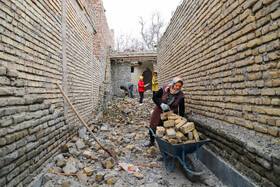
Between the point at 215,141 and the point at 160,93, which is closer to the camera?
the point at 215,141

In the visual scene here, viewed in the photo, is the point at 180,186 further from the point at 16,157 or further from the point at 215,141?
the point at 16,157

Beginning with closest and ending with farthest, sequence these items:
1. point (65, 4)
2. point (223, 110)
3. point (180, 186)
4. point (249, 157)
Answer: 1. point (249, 157)
2. point (180, 186)
3. point (223, 110)
4. point (65, 4)

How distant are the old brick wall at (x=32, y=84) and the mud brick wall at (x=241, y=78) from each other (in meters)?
2.90

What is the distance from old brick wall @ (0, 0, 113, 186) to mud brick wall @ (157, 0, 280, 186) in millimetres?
2901

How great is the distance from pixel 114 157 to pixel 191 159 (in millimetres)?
1553

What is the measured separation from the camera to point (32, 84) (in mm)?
2436

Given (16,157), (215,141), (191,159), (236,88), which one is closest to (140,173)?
(191,159)

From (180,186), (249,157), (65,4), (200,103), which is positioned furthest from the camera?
(65,4)

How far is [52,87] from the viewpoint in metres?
3.10

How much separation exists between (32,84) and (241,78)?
3.20 metres

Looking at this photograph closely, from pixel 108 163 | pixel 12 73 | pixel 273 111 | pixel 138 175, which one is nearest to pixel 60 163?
pixel 108 163

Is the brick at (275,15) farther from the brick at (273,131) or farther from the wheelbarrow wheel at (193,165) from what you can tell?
the wheelbarrow wheel at (193,165)

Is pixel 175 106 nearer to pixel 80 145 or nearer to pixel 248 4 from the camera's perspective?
pixel 248 4

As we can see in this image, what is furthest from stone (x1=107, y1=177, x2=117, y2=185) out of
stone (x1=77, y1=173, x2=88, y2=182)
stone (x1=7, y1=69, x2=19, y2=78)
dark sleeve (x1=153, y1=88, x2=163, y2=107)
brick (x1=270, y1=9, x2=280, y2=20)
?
brick (x1=270, y1=9, x2=280, y2=20)
